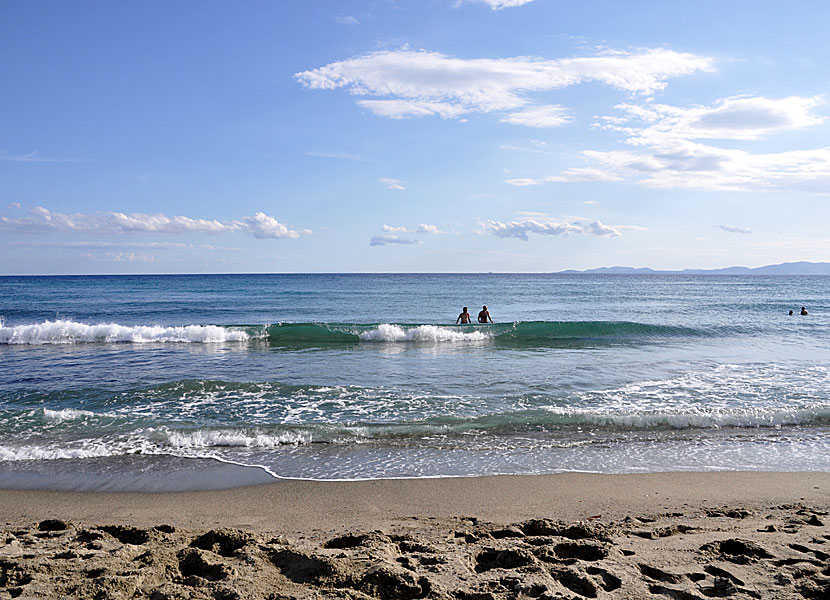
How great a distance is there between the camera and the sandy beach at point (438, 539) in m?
3.44

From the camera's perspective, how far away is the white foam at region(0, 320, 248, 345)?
2108cm

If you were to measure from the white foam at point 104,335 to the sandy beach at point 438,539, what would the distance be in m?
16.5

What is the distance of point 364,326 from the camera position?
24359mm

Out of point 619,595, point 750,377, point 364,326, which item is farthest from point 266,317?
point 619,595

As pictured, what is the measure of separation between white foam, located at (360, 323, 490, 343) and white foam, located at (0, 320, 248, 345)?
5.28m

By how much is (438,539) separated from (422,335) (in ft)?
58.3

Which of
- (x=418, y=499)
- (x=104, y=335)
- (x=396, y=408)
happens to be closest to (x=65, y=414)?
(x=396, y=408)

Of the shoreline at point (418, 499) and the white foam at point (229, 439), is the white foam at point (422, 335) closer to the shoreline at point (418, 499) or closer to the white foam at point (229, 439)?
the white foam at point (229, 439)

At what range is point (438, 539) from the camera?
4.40 m

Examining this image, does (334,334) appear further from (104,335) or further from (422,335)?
(104,335)

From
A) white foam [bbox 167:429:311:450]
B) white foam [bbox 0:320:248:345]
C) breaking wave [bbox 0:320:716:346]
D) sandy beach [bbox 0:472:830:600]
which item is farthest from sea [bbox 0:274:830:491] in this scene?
sandy beach [bbox 0:472:830:600]

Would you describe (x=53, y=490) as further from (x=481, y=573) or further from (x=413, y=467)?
(x=481, y=573)

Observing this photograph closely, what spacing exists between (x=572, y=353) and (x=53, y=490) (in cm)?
1401

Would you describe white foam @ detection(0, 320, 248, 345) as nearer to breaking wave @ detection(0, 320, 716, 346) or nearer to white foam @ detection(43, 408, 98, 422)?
breaking wave @ detection(0, 320, 716, 346)
